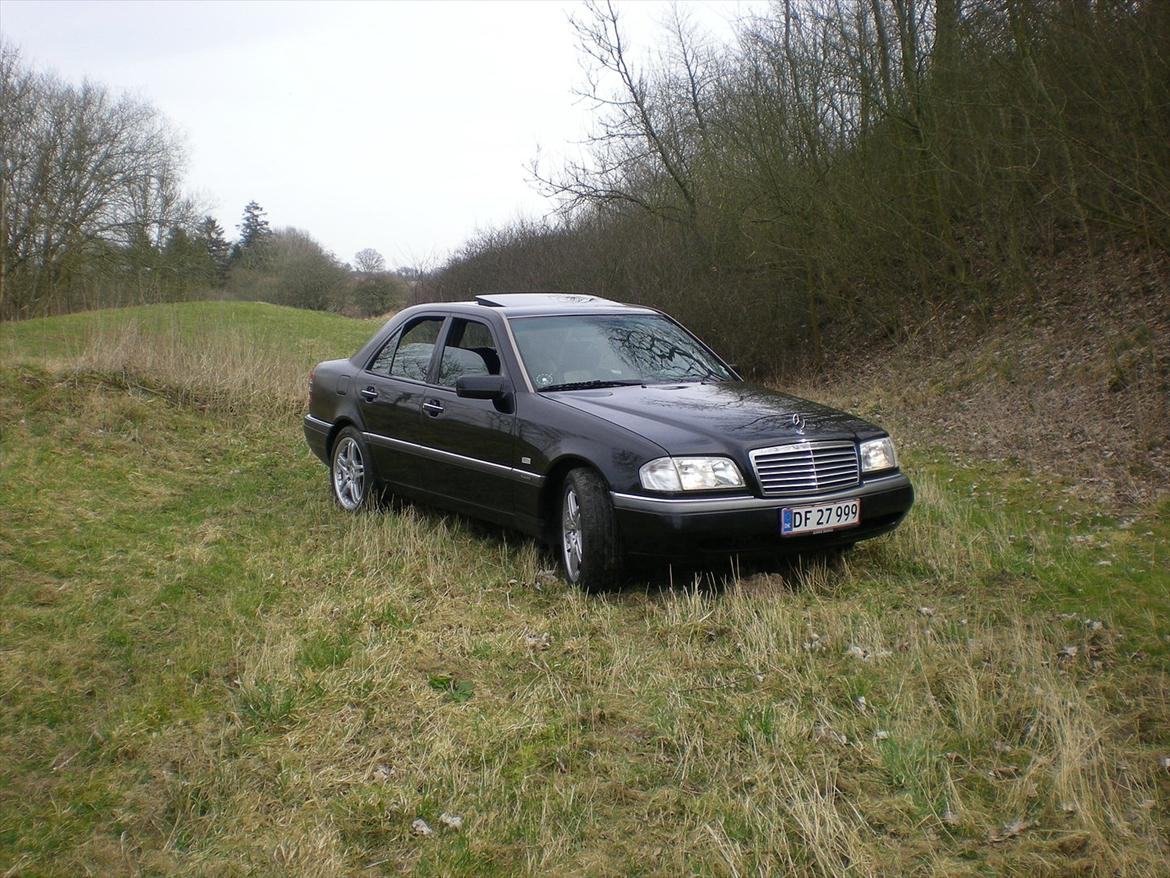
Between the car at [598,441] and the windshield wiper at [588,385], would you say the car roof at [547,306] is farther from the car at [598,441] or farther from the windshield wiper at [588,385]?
the windshield wiper at [588,385]

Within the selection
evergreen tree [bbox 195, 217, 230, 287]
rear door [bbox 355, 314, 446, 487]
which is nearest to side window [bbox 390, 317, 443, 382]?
rear door [bbox 355, 314, 446, 487]

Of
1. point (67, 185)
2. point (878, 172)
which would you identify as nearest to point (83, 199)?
point (67, 185)

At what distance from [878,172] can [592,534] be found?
1195 centimetres

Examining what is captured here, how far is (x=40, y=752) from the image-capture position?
4.09 meters

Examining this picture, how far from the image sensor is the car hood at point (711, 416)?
556 centimetres

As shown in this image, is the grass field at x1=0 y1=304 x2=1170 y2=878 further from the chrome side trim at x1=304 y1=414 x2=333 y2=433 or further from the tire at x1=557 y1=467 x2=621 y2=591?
the chrome side trim at x1=304 y1=414 x2=333 y2=433

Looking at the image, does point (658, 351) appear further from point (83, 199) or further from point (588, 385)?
point (83, 199)

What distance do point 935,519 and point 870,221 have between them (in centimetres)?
945

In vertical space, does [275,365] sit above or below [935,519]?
above

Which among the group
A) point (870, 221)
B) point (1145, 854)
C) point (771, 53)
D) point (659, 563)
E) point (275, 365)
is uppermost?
point (771, 53)

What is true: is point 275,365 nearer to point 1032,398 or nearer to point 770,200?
point 770,200

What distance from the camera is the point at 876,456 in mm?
6070

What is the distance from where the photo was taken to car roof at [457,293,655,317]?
23.3 feet

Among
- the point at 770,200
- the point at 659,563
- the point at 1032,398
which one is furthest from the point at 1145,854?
the point at 770,200
